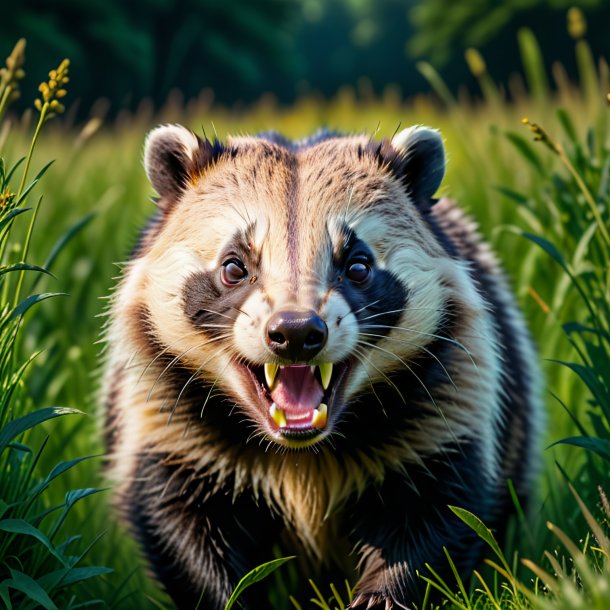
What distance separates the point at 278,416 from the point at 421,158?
1.07 metres

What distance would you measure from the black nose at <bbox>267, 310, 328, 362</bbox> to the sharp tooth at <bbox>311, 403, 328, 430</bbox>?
0.59 feet

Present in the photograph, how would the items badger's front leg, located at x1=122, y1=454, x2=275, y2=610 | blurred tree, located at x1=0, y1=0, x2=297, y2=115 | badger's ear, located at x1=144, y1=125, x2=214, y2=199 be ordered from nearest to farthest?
badger's front leg, located at x1=122, y1=454, x2=275, y2=610 → badger's ear, located at x1=144, y1=125, x2=214, y2=199 → blurred tree, located at x1=0, y1=0, x2=297, y2=115

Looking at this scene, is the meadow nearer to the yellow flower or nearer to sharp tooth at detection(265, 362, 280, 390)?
the yellow flower

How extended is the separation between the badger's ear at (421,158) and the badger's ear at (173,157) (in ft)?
2.07

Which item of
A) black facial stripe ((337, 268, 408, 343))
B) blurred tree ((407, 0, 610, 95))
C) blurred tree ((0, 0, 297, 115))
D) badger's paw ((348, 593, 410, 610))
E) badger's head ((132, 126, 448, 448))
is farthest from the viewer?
blurred tree ((407, 0, 610, 95))

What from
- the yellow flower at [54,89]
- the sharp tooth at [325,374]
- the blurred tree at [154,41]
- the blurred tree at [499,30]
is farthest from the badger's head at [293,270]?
the blurred tree at [499,30]

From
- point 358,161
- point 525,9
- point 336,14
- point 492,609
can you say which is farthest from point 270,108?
point 336,14

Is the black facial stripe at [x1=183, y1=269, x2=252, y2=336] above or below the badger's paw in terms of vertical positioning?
above

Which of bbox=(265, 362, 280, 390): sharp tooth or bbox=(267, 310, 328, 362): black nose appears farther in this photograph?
bbox=(265, 362, 280, 390): sharp tooth

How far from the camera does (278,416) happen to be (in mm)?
2592

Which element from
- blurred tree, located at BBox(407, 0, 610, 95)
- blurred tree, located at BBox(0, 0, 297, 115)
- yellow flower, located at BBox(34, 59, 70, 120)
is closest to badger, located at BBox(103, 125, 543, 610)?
yellow flower, located at BBox(34, 59, 70, 120)

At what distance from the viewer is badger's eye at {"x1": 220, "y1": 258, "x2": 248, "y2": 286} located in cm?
279

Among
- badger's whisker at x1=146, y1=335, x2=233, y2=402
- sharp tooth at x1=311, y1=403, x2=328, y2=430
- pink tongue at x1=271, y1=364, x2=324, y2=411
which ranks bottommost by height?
sharp tooth at x1=311, y1=403, x2=328, y2=430

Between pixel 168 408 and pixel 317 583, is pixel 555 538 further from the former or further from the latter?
pixel 168 408
